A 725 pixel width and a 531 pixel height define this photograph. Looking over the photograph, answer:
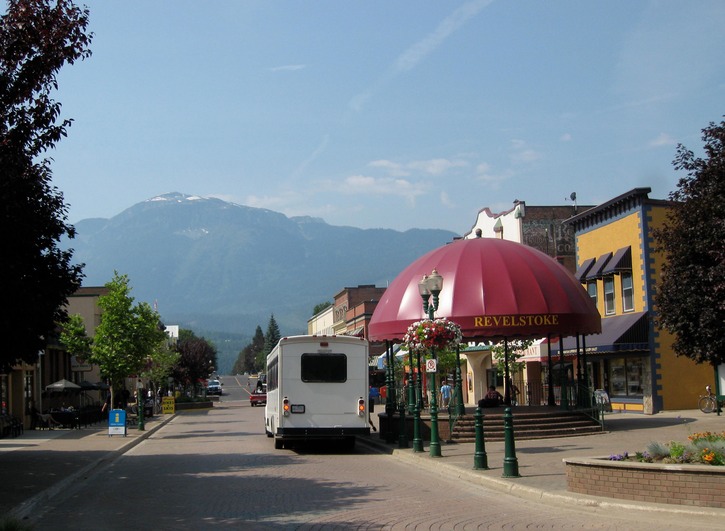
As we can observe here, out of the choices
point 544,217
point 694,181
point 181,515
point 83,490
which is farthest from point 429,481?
point 544,217

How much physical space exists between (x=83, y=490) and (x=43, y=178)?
651 centimetres

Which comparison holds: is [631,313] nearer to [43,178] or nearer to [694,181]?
[694,181]

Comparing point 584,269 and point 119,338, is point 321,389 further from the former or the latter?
point 119,338

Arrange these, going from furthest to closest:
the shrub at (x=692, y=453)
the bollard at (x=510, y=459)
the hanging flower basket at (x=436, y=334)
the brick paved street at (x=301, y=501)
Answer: the hanging flower basket at (x=436, y=334)
the bollard at (x=510, y=459)
the brick paved street at (x=301, y=501)
the shrub at (x=692, y=453)

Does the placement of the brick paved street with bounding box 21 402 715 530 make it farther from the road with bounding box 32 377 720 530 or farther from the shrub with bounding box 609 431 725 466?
the shrub with bounding box 609 431 725 466

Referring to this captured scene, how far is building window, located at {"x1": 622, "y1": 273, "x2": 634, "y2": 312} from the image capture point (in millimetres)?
37000

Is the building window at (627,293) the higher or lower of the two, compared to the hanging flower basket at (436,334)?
higher

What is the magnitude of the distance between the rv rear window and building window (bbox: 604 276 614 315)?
61.6ft

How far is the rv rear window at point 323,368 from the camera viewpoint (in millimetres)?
→ 23406

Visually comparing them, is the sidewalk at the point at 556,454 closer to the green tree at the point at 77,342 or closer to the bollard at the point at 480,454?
the bollard at the point at 480,454

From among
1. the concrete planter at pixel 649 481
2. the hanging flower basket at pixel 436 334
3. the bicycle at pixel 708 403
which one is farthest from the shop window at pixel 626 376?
the concrete planter at pixel 649 481

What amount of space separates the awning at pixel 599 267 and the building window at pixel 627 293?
3.80ft

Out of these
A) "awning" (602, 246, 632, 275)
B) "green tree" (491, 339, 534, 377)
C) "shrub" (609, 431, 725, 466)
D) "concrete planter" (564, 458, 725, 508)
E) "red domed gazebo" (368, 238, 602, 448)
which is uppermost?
"awning" (602, 246, 632, 275)

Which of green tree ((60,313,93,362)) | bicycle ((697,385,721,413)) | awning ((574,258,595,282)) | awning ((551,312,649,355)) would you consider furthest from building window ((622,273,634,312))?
green tree ((60,313,93,362))
